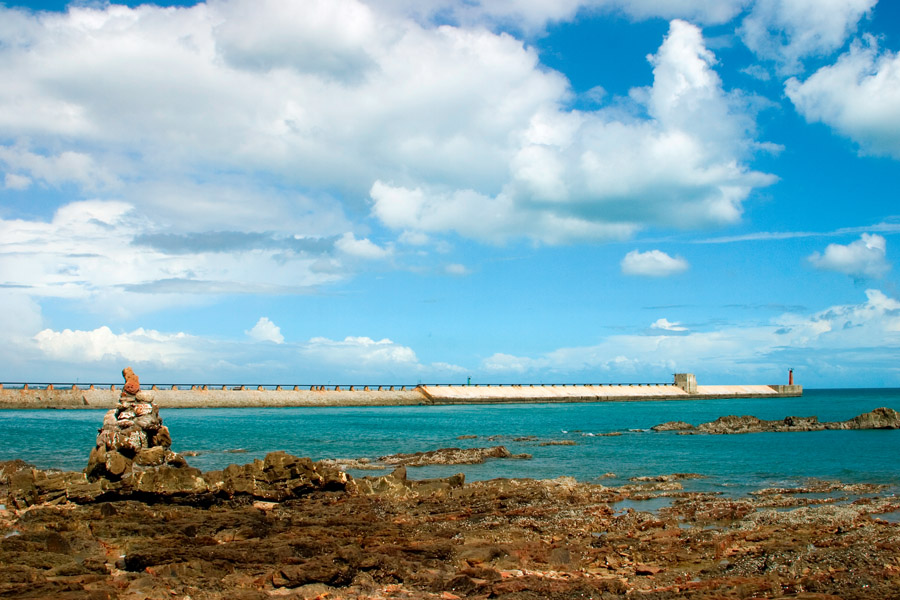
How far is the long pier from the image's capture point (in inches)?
3809

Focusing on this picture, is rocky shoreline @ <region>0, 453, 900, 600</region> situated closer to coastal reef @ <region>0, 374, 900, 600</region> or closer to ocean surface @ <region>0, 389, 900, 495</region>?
coastal reef @ <region>0, 374, 900, 600</region>

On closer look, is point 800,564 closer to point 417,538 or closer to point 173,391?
point 417,538

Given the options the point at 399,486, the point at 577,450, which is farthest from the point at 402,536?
the point at 577,450

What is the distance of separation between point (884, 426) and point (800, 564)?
66.4 m

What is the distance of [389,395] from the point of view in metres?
132

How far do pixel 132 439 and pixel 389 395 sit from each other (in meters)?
111

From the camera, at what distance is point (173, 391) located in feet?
361

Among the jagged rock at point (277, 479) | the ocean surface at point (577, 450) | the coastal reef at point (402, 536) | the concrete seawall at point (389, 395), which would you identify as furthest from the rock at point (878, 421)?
the concrete seawall at point (389, 395)

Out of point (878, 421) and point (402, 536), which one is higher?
point (402, 536)

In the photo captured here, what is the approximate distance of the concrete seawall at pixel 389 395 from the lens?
9669 cm

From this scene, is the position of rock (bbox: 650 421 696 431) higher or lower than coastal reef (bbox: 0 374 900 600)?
lower

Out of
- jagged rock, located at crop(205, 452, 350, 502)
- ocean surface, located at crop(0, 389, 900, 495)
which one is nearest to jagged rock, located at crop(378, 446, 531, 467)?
ocean surface, located at crop(0, 389, 900, 495)

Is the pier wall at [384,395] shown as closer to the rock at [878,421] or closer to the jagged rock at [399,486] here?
the jagged rock at [399,486]

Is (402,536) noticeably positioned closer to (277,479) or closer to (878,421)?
(277,479)
